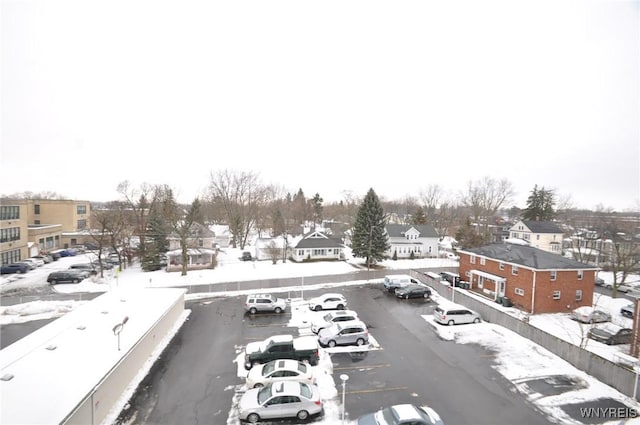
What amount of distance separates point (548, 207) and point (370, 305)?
60.2 m

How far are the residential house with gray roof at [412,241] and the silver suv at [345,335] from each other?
32.5 meters

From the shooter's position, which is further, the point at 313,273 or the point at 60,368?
the point at 313,273

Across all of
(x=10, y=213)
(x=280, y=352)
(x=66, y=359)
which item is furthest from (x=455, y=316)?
(x=10, y=213)

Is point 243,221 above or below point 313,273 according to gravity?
above

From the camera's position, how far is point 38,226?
51344 millimetres

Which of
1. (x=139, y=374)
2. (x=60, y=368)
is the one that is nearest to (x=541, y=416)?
(x=139, y=374)

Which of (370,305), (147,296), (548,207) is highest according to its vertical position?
(548,207)

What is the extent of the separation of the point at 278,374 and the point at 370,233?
28847mm

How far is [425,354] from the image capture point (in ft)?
55.0

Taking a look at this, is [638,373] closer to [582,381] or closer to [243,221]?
[582,381]

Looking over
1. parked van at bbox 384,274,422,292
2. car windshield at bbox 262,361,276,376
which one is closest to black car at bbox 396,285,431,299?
parked van at bbox 384,274,422,292

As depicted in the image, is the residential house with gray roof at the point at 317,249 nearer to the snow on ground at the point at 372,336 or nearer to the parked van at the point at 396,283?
the snow on ground at the point at 372,336

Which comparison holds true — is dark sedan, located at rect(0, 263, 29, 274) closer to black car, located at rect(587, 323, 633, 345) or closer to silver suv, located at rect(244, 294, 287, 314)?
silver suv, located at rect(244, 294, 287, 314)

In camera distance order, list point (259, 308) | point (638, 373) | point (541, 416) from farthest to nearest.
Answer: point (259, 308), point (638, 373), point (541, 416)
